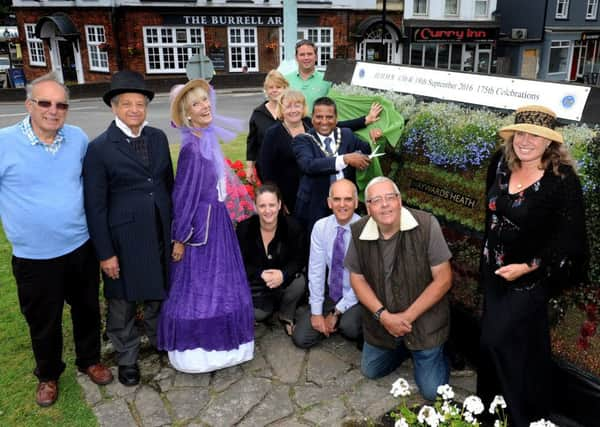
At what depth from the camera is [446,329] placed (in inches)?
147

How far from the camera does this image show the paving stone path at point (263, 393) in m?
3.58

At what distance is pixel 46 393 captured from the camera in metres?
3.75

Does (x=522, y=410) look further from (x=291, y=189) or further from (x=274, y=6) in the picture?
(x=274, y=6)

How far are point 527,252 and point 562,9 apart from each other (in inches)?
1348

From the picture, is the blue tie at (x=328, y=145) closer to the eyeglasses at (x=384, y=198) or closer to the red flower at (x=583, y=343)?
the eyeglasses at (x=384, y=198)

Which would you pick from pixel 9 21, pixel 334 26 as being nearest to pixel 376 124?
pixel 334 26

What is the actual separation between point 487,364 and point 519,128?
1.48 m

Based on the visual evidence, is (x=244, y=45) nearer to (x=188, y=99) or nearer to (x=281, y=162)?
(x=281, y=162)

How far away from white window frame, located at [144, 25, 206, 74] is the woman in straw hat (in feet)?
76.8

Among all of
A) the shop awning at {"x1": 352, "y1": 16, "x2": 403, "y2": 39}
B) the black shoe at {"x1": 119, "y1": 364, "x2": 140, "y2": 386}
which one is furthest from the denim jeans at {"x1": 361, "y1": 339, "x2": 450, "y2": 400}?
the shop awning at {"x1": 352, "y1": 16, "x2": 403, "y2": 39}

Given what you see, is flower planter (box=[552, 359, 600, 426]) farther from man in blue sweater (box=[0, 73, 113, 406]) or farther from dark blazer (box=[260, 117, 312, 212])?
man in blue sweater (box=[0, 73, 113, 406])

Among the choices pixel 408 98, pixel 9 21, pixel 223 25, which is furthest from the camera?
pixel 9 21

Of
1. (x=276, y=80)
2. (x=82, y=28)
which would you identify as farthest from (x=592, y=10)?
(x=276, y=80)

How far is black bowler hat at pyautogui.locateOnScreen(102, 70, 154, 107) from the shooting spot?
11.4 feet
